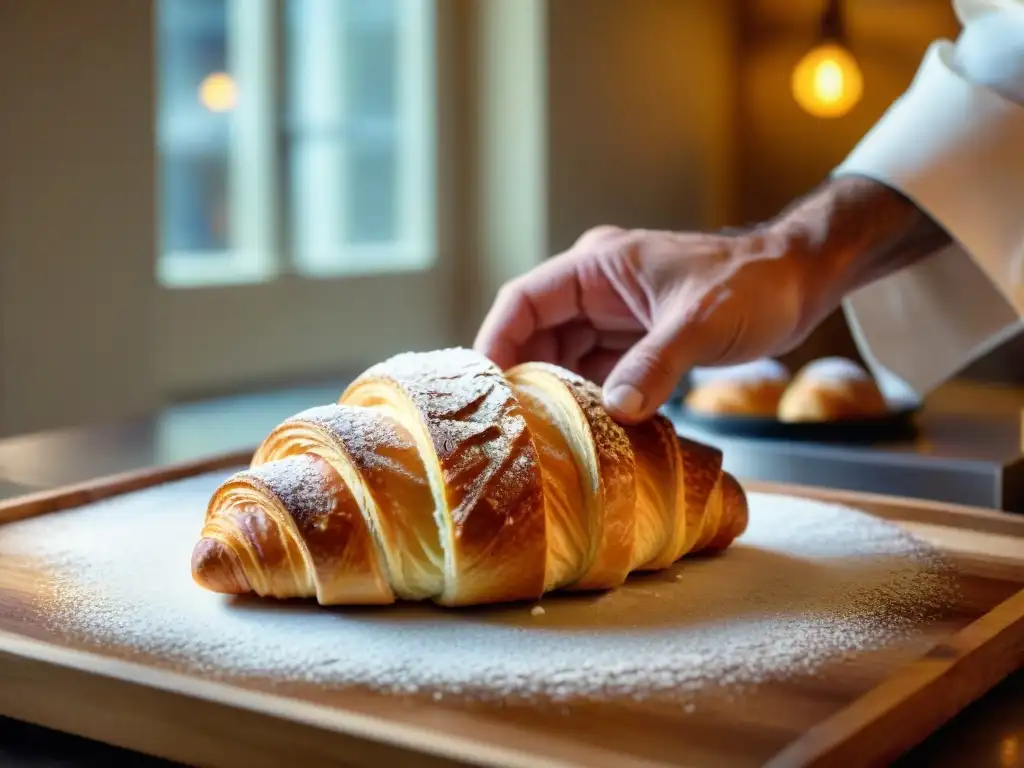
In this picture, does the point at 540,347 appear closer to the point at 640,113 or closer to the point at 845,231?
the point at 845,231

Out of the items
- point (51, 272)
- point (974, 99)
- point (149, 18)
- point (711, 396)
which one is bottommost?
point (711, 396)

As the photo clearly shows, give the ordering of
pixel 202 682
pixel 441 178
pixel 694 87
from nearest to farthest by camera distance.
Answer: pixel 202 682, pixel 441 178, pixel 694 87

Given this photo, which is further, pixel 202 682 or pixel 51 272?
pixel 51 272

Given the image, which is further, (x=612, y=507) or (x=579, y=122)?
(x=579, y=122)

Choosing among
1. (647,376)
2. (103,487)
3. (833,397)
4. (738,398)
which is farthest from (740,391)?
(103,487)

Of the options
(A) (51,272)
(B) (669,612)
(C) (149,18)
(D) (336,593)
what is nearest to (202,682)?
→ (D) (336,593)

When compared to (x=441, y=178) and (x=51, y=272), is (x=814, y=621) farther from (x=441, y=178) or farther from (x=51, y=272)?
(x=441, y=178)
